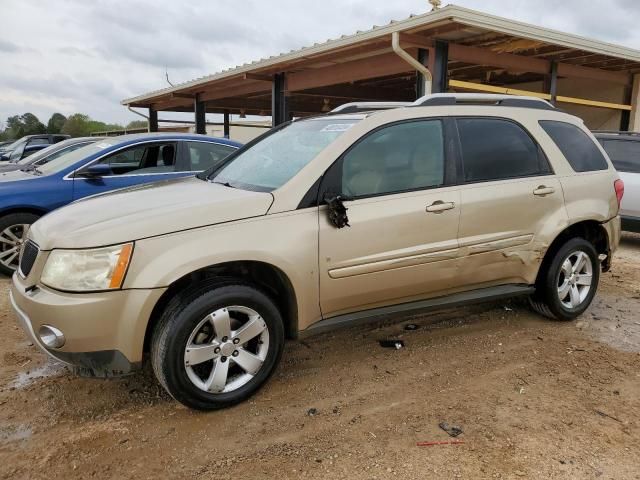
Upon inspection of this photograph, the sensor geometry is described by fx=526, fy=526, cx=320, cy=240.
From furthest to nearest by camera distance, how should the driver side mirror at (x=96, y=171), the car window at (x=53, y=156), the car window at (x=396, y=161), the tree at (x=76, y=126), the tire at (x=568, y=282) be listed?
1. the tree at (x=76, y=126)
2. the car window at (x=53, y=156)
3. the driver side mirror at (x=96, y=171)
4. the tire at (x=568, y=282)
5. the car window at (x=396, y=161)

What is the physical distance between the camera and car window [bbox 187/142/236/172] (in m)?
6.74

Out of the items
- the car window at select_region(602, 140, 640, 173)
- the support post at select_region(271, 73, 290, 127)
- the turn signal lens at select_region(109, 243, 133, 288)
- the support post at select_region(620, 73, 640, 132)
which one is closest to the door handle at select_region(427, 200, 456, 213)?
the turn signal lens at select_region(109, 243, 133, 288)

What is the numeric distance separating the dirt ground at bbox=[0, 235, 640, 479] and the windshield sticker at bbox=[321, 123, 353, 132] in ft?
5.23

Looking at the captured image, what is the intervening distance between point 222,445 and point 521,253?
2567 millimetres

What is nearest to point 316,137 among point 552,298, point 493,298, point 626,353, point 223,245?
point 223,245

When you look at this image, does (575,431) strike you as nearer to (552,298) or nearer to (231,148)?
(552,298)

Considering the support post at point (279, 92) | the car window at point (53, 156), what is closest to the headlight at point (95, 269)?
the car window at point (53, 156)

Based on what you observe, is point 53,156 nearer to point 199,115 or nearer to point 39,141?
point 199,115

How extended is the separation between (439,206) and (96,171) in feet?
13.5

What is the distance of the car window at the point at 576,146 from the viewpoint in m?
4.26

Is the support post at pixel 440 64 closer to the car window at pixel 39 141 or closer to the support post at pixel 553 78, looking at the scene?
the support post at pixel 553 78

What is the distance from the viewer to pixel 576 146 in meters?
4.38

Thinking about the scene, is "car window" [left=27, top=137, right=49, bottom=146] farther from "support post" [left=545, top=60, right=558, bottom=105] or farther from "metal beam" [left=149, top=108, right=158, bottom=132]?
"support post" [left=545, top=60, right=558, bottom=105]

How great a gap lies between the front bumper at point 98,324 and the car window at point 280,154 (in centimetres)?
107
